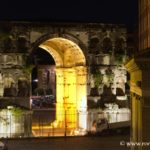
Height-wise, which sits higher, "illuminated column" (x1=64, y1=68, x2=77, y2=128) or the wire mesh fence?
"illuminated column" (x1=64, y1=68, x2=77, y2=128)

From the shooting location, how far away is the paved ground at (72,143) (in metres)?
26.0

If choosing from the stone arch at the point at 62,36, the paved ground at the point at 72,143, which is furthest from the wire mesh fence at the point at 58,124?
the stone arch at the point at 62,36

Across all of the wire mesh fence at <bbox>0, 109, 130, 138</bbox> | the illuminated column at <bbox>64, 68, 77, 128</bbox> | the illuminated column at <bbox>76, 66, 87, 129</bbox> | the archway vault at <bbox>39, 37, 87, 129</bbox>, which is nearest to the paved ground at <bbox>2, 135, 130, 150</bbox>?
the wire mesh fence at <bbox>0, 109, 130, 138</bbox>

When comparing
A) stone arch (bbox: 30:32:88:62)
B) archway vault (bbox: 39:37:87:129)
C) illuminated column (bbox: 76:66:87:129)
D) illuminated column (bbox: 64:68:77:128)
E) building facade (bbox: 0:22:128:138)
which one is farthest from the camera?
illuminated column (bbox: 64:68:77:128)

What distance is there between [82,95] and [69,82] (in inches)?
84.2

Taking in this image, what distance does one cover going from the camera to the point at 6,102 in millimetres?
30078

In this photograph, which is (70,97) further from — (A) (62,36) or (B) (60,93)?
(A) (62,36)

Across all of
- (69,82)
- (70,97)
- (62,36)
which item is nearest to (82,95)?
(70,97)

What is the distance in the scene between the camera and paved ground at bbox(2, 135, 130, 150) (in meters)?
26.0

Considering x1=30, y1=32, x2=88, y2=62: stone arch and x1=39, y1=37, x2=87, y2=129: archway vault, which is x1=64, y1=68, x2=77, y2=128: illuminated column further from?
x1=30, y1=32, x2=88, y2=62: stone arch

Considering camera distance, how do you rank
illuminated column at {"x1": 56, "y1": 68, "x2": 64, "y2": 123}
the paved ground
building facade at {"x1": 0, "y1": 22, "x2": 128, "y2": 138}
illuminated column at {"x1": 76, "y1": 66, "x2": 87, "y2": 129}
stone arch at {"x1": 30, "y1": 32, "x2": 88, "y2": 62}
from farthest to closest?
1. illuminated column at {"x1": 56, "y1": 68, "x2": 64, "y2": 123}
2. illuminated column at {"x1": 76, "y1": 66, "x2": 87, "y2": 129}
3. stone arch at {"x1": 30, "y1": 32, "x2": 88, "y2": 62}
4. building facade at {"x1": 0, "y1": 22, "x2": 128, "y2": 138}
5. the paved ground

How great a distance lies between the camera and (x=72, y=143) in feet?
90.2

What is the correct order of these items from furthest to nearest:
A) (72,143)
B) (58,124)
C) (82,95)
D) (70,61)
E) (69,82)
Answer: (69,82), (58,124), (70,61), (82,95), (72,143)

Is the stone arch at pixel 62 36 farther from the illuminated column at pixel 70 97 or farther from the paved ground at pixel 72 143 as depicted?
the paved ground at pixel 72 143
